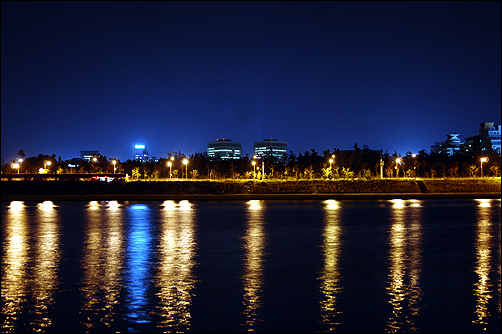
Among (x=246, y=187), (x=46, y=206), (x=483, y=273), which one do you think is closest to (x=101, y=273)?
(x=483, y=273)

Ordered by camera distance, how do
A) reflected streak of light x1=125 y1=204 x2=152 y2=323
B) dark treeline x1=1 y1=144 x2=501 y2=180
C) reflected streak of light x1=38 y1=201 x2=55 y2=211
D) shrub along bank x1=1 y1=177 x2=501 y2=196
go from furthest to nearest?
dark treeline x1=1 y1=144 x2=501 y2=180 → shrub along bank x1=1 y1=177 x2=501 y2=196 → reflected streak of light x1=38 y1=201 x2=55 y2=211 → reflected streak of light x1=125 y1=204 x2=152 y2=323

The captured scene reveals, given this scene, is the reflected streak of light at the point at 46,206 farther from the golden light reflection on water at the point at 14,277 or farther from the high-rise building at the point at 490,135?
the high-rise building at the point at 490,135

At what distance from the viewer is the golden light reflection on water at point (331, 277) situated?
7043 millimetres

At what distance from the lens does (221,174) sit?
74.5 m

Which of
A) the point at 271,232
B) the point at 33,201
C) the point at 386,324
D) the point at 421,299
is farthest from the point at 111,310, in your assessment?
the point at 33,201

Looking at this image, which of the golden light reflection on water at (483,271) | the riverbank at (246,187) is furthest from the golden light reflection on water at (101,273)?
the riverbank at (246,187)

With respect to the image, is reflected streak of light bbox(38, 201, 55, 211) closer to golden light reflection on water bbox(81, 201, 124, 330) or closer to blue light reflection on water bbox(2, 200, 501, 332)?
blue light reflection on water bbox(2, 200, 501, 332)

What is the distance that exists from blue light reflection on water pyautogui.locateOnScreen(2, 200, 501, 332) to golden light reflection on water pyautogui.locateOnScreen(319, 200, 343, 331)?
0.10 ft

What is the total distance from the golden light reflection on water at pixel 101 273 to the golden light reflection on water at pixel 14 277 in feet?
3.33

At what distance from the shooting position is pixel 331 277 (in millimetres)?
9484

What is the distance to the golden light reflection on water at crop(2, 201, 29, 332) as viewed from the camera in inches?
281

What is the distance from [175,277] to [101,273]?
67.8 inches

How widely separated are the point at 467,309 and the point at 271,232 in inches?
363

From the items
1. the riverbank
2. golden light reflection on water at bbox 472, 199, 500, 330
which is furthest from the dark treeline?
golden light reflection on water at bbox 472, 199, 500, 330
